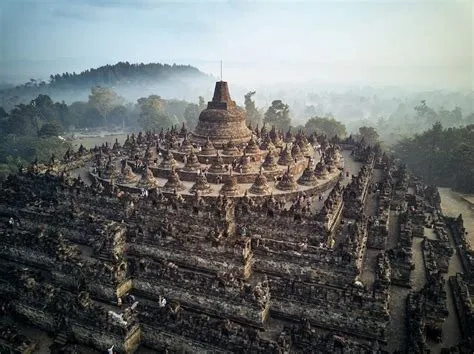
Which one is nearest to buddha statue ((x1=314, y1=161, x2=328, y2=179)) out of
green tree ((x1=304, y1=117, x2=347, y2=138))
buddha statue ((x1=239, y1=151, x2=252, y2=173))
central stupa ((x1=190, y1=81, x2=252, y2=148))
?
buddha statue ((x1=239, y1=151, x2=252, y2=173))

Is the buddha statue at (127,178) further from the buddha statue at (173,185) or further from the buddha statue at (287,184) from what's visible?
the buddha statue at (287,184)

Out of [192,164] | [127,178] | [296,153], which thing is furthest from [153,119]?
[127,178]

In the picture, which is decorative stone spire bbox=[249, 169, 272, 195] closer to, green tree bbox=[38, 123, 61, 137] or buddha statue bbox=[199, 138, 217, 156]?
buddha statue bbox=[199, 138, 217, 156]

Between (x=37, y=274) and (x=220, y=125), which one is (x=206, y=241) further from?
(x=220, y=125)

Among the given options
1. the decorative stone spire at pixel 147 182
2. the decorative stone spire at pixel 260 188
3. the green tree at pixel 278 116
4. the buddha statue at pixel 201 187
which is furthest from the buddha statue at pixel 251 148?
the green tree at pixel 278 116

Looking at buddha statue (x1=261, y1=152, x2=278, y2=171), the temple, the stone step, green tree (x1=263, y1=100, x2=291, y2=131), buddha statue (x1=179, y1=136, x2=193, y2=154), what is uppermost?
green tree (x1=263, y1=100, x2=291, y2=131)

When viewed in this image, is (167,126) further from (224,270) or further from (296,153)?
(224,270)

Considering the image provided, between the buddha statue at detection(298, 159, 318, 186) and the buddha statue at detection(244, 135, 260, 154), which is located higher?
the buddha statue at detection(244, 135, 260, 154)

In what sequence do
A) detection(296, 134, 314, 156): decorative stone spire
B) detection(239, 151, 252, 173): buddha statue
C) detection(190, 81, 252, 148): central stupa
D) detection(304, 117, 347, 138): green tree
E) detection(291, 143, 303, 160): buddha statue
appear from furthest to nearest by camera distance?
detection(304, 117, 347, 138): green tree
detection(296, 134, 314, 156): decorative stone spire
detection(190, 81, 252, 148): central stupa
detection(291, 143, 303, 160): buddha statue
detection(239, 151, 252, 173): buddha statue
